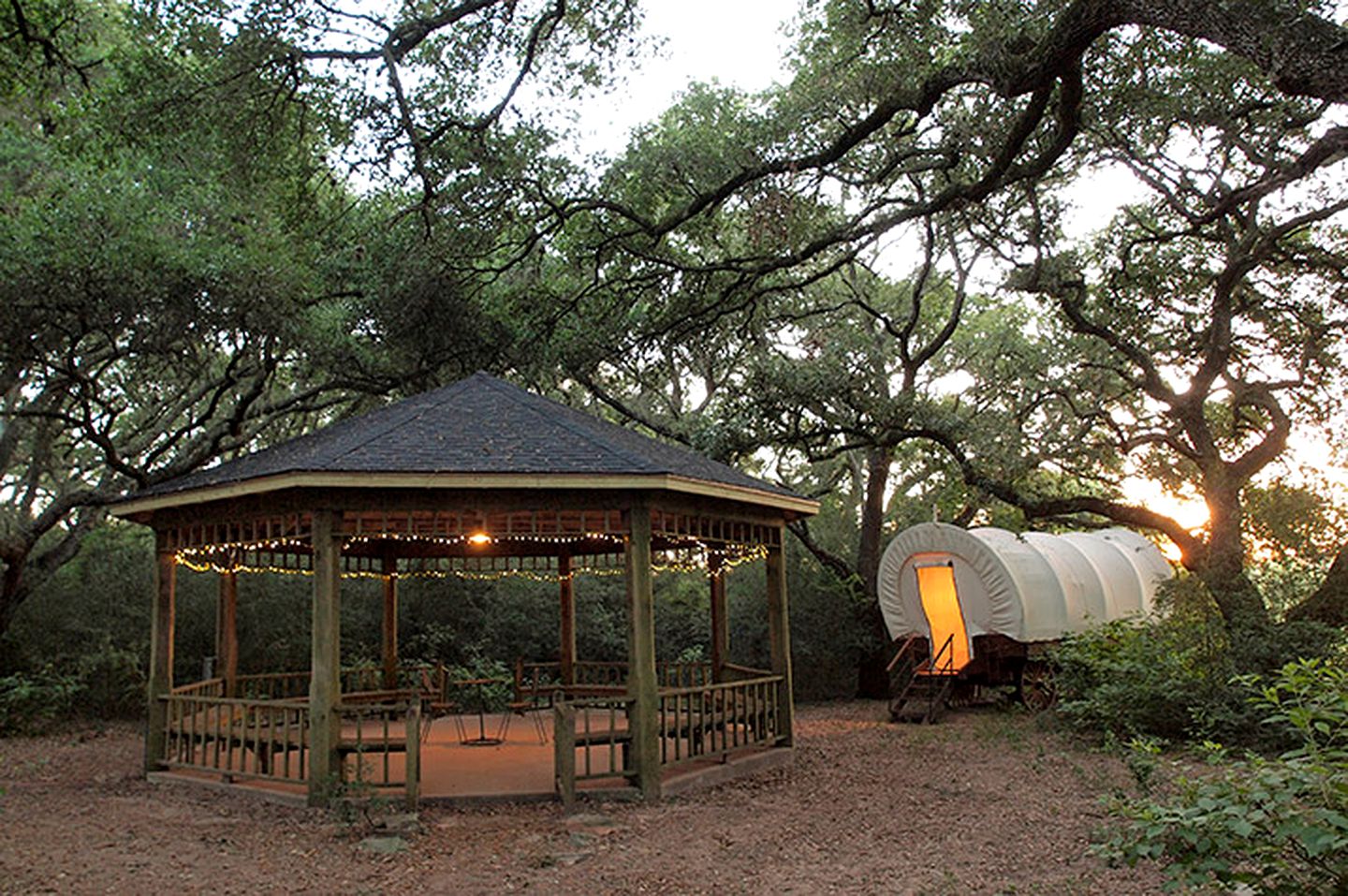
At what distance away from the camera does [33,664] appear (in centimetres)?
1666

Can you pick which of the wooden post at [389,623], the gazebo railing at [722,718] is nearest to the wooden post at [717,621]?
the gazebo railing at [722,718]

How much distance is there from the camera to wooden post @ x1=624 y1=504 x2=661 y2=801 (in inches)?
386

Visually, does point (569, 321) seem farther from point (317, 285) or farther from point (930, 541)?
point (930, 541)

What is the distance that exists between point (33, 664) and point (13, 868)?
36.9ft

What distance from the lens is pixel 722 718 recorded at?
11.0 meters

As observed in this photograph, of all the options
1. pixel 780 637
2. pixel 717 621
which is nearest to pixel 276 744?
pixel 717 621

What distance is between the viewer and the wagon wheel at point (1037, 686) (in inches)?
638

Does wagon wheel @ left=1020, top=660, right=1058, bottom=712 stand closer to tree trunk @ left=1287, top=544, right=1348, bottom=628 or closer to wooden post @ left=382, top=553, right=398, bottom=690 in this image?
tree trunk @ left=1287, top=544, right=1348, bottom=628

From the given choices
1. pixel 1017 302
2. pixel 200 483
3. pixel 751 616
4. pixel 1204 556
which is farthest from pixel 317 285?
pixel 1017 302

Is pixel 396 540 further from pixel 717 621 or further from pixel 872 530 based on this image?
pixel 872 530

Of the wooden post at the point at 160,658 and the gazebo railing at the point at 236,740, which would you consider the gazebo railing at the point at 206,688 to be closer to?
the gazebo railing at the point at 236,740

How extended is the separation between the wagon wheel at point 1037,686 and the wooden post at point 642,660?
28.3ft

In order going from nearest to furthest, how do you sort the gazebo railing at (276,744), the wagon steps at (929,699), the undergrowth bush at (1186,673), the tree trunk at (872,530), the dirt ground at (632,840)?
the dirt ground at (632,840)
the gazebo railing at (276,744)
the undergrowth bush at (1186,673)
the wagon steps at (929,699)
the tree trunk at (872,530)

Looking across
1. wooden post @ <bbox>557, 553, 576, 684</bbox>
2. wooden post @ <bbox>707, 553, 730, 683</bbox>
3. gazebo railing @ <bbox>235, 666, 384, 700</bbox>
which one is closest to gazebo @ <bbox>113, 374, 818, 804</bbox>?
gazebo railing @ <bbox>235, 666, 384, 700</bbox>
